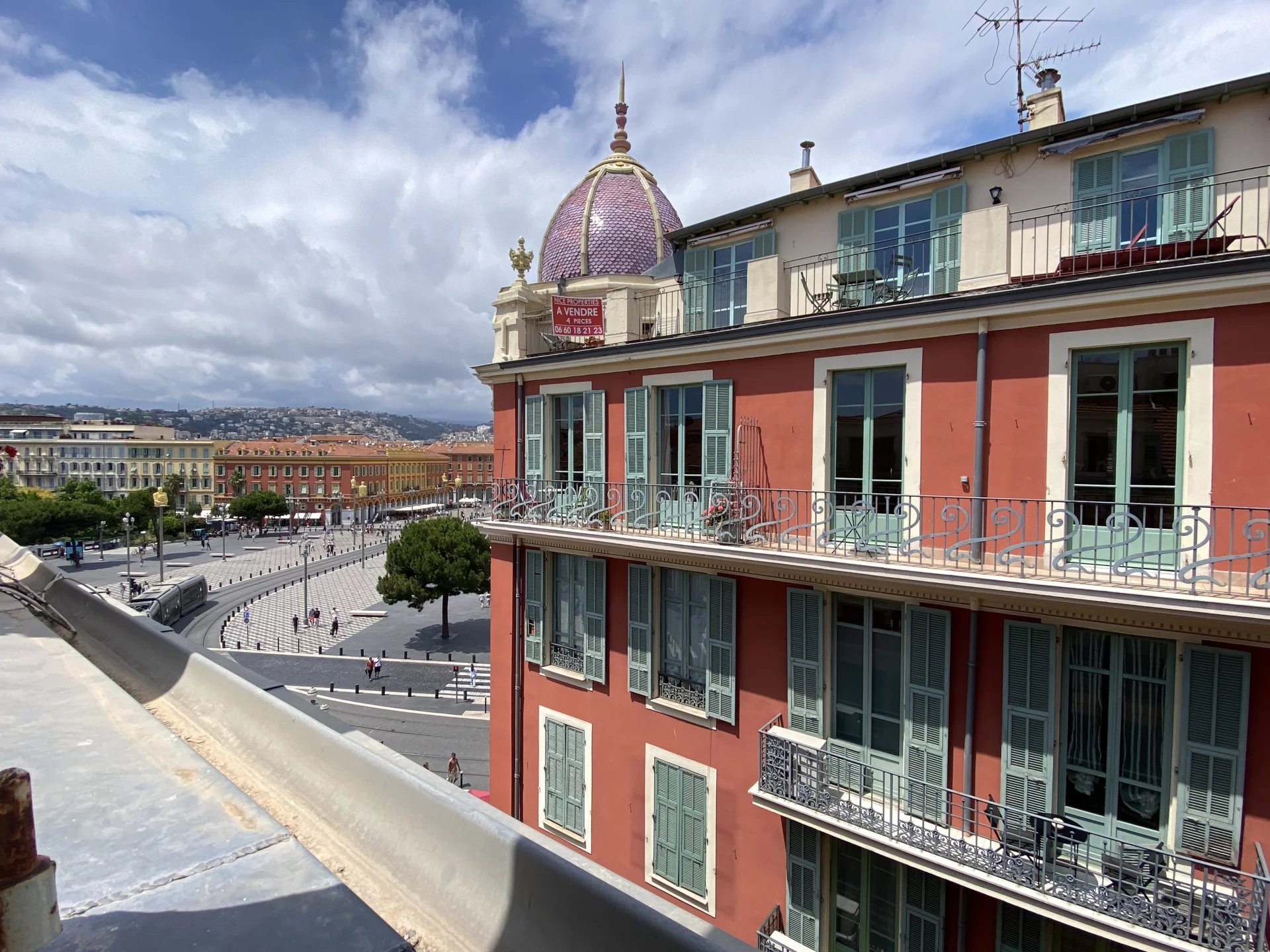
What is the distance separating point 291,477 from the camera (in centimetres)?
11519

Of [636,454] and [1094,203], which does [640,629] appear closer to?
[636,454]

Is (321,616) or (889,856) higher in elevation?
(889,856)

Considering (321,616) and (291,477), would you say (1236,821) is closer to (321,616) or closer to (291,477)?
(321,616)

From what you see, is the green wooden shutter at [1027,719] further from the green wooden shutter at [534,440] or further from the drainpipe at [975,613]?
the green wooden shutter at [534,440]

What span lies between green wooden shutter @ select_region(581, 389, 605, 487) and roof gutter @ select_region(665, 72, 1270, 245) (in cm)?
447

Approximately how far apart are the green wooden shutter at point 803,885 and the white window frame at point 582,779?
14.6 ft

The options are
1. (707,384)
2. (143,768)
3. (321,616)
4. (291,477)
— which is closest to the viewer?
(143,768)

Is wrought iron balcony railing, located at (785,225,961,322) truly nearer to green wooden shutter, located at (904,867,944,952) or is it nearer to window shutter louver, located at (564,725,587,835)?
green wooden shutter, located at (904,867,944,952)

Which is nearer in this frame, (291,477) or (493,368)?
(493,368)

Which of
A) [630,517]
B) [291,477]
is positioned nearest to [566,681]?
[630,517]

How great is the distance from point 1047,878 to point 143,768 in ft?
30.3

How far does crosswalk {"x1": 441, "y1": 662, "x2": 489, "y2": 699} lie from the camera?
33.1 m

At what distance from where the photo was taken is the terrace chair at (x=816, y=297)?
38.3ft

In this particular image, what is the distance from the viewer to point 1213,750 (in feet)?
25.0
